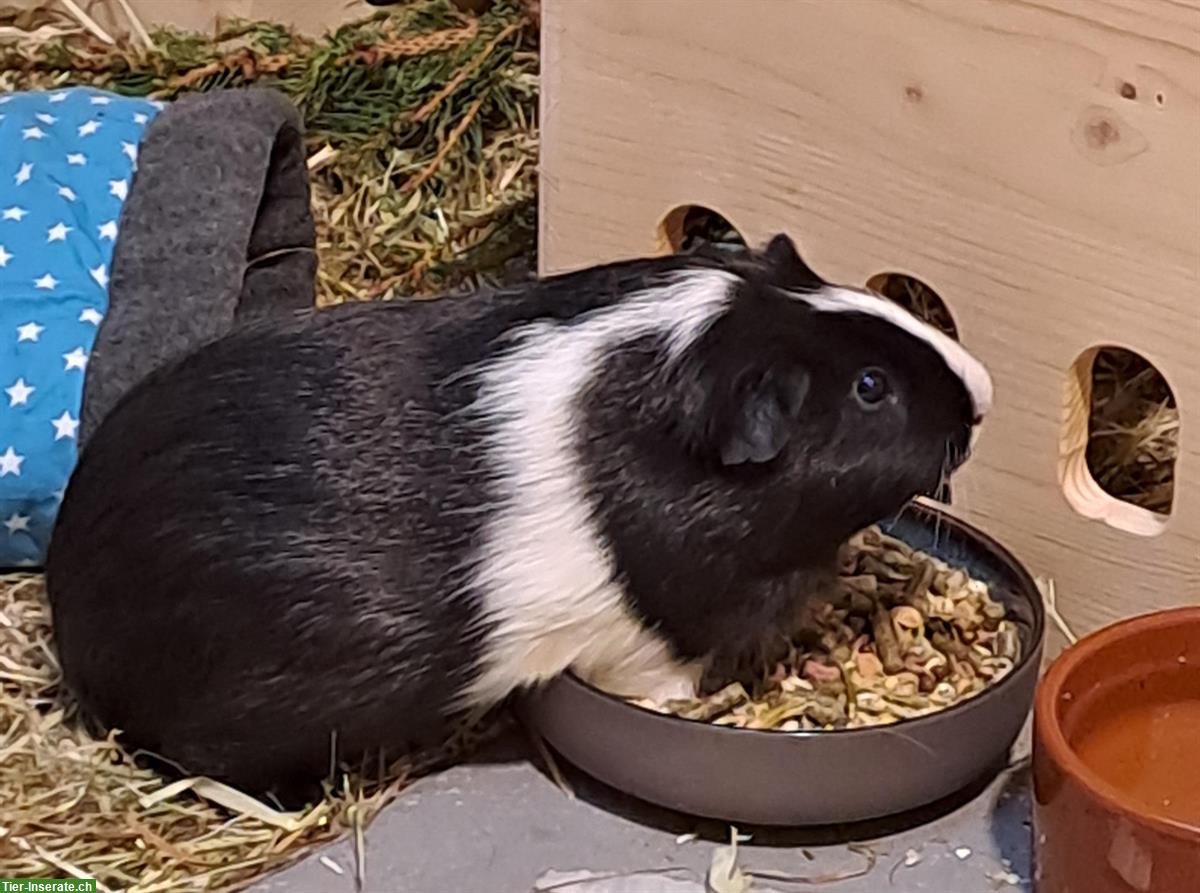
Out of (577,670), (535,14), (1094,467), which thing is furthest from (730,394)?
(535,14)

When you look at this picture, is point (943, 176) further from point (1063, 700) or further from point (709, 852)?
point (709, 852)

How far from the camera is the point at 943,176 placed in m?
1.72

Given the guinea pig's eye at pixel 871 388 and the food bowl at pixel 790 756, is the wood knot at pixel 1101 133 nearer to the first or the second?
the guinea pig's eye at pixel 871 388

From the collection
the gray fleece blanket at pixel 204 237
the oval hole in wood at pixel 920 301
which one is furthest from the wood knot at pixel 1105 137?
the gray fleece blanket at pixel 204 237

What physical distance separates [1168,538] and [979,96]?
1.25 ft

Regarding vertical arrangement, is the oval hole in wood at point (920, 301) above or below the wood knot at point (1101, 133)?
below

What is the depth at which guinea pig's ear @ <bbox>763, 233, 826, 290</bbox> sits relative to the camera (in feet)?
5.28

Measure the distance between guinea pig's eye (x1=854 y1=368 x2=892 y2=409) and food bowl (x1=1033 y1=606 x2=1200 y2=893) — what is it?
0.23 m

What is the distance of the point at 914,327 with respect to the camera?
1.58 metres

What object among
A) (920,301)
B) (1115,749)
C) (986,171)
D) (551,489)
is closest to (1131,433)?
(920,301)

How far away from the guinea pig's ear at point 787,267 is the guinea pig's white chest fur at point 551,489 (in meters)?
0.04

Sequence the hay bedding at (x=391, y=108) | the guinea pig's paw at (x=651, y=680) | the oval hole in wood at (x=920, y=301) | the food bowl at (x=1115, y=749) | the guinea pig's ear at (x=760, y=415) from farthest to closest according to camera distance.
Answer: the hay bedding at (x=391, y=108), the oval hole in wood at (x=920, y=301), the guinea pig's paw at (x=651, y=680), the guinea pig's ear at (x=760, y=415), the food bowl at (x=1115, y=749)

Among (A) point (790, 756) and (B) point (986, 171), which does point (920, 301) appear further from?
(A) point (790, 756)

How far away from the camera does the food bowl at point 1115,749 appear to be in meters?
1.37
